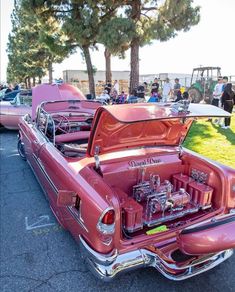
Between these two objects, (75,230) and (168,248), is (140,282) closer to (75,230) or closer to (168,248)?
(168,248)

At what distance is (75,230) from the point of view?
2.41 metres

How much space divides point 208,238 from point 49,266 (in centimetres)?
150

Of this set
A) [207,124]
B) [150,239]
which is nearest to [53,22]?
[207,124]

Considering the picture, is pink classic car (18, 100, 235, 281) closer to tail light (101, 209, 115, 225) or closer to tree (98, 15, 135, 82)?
tail light (101, 209, 115, 225)

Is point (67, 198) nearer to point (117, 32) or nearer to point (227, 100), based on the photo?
point (227, 100)

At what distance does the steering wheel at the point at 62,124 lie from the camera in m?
4.34

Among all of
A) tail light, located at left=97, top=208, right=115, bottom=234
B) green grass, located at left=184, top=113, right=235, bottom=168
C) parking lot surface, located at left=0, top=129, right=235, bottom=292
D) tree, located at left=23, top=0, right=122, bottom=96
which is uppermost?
tree, located at left=23, top=0, right=122, bottom=96

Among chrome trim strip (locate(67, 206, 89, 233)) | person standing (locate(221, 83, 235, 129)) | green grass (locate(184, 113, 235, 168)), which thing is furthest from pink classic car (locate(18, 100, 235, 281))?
person standing (locate(221, 83, 235, 129))

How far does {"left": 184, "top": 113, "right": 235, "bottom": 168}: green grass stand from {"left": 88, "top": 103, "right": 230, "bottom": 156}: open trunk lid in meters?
2.46

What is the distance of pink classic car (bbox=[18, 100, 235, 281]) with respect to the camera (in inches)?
79.1

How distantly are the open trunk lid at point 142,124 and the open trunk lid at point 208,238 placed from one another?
2.81 feet

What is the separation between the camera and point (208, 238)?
1.94 meters

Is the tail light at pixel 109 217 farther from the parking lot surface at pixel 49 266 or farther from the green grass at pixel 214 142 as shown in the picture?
the green grass at pixel 214 142

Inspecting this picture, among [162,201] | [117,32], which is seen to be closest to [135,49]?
[117,32]
